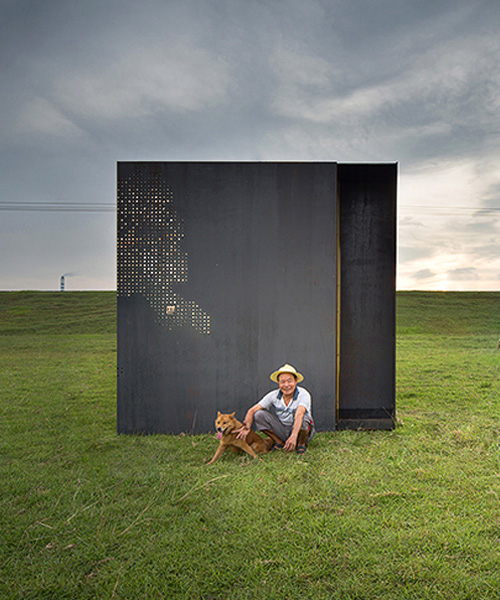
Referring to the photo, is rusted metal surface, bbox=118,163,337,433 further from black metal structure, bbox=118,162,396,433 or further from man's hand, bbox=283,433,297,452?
man's hand, bbox=283,433,297,452

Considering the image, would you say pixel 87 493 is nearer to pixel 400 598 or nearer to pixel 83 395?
pixel 400 598

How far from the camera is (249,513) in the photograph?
3.77 meters

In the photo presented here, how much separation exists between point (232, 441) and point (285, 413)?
801 mm

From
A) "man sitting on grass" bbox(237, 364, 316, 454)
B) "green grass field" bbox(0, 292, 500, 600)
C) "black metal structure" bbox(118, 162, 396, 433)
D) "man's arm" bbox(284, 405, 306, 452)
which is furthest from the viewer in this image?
"black metal structure" bbox(118, 162, 396, 433)

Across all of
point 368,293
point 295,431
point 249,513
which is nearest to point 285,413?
point 295,431

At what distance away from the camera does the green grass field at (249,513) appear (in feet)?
9.39

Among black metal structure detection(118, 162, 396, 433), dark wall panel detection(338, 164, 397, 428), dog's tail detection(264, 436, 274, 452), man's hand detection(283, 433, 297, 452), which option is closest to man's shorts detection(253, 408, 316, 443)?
dog's tail detection(264, 436, 274, 452)

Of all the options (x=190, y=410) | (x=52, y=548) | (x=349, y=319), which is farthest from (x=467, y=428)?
(x=52, y=548)

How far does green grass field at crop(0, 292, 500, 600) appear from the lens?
9.39ft

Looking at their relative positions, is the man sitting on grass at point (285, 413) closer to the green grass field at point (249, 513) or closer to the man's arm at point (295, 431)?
the man's arm at point (295, 431)

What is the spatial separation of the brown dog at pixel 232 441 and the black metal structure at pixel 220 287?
1131 millimetres

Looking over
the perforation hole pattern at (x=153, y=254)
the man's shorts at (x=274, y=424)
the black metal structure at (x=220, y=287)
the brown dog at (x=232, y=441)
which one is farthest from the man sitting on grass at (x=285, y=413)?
the perforation hole pattern at (x=153, y=254)

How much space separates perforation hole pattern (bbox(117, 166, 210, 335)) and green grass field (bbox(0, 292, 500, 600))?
1793mm

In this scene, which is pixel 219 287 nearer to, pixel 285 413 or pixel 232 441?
pixel 285 413
